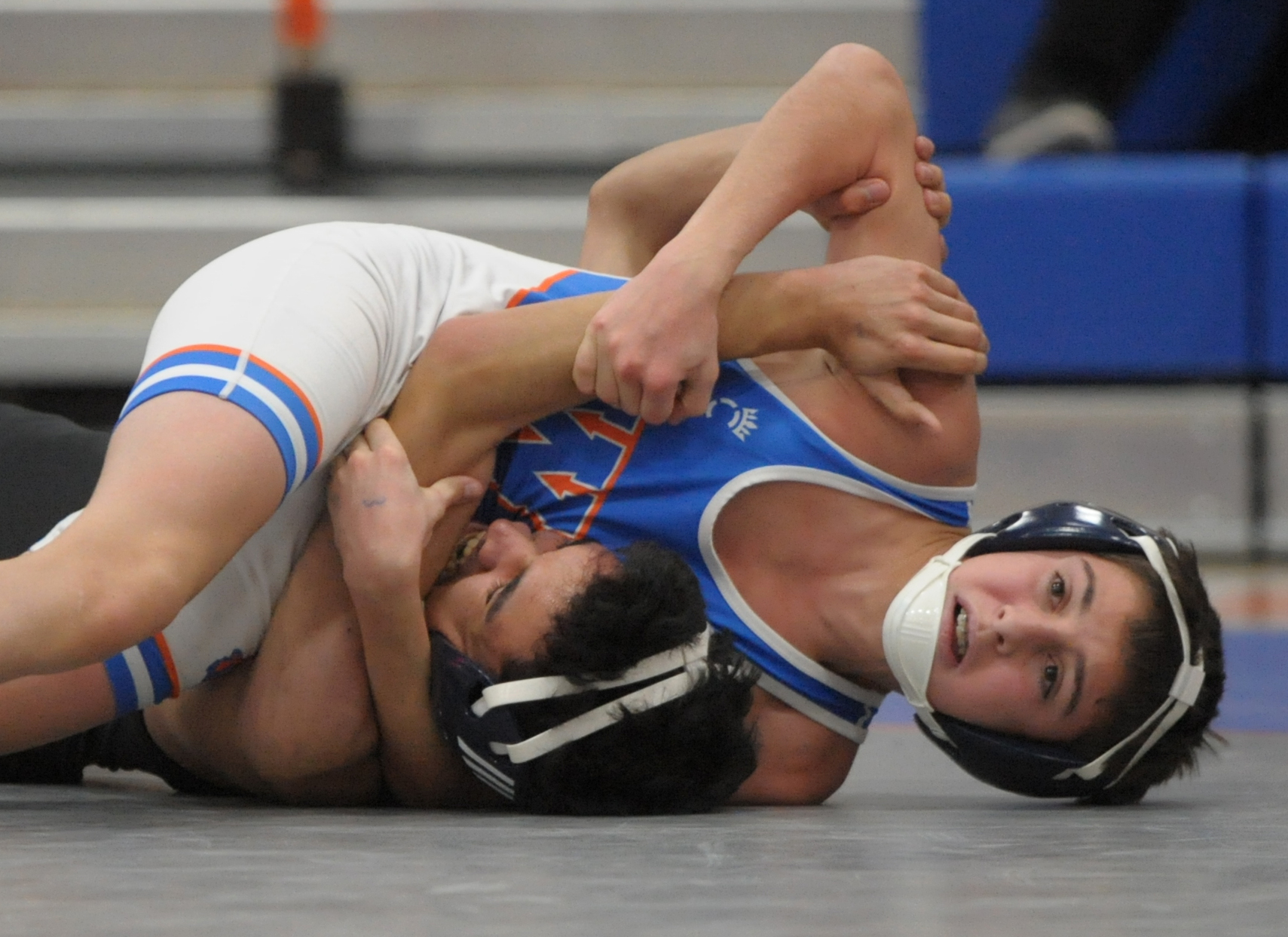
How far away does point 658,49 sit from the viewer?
502cm

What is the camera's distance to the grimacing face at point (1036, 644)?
1587mm

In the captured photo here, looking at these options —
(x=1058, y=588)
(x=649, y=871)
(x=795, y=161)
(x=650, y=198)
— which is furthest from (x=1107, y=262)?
(x=649, y=871)

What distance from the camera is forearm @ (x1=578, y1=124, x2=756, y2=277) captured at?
2.08 m

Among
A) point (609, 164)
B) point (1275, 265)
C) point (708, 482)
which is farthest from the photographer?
point (609, 164)

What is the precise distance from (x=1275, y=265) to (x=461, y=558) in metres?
3.23

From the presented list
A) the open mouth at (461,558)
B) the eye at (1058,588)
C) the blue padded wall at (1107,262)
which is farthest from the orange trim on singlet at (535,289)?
the blue padded wall at (1107,262)

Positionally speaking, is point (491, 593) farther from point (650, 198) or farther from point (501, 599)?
point (650, 198)

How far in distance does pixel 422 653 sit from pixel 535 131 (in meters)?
3.44

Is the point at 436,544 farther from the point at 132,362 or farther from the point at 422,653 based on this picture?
the point at 132,362

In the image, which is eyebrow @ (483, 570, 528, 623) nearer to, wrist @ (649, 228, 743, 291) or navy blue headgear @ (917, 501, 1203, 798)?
wrist @ (649, 228, 743, 291)

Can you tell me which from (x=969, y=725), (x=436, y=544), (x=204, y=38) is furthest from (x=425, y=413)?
(x=204, y=38)

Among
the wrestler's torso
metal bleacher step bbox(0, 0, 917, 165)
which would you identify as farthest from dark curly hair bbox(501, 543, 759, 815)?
metal bleacher step bbox(0, 0, 917, 165)

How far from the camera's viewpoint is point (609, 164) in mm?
4820

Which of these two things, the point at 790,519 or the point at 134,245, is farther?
the point at 134,245
